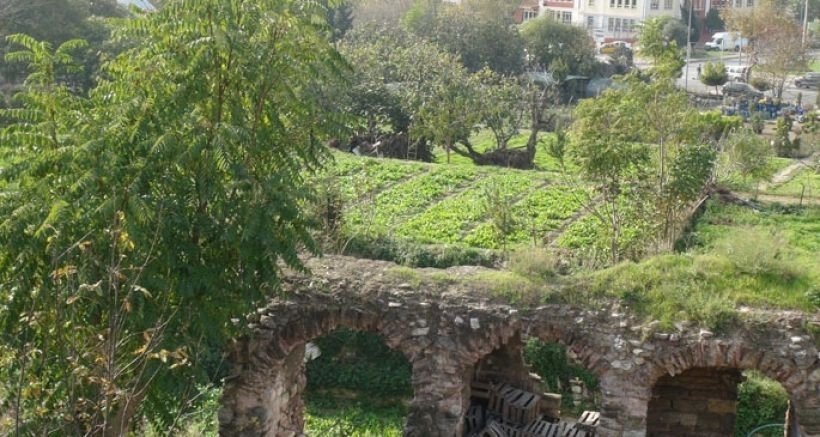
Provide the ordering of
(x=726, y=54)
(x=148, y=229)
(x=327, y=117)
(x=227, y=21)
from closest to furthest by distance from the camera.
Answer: (x=148, y=229) < (x=227, y=21) < (x=327, y=117) < (x=726, y=54)

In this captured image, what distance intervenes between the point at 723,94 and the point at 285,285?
3729 cm

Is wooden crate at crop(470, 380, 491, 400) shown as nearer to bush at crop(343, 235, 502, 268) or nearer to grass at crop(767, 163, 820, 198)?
bush at crop(343, 235, 502, 268)

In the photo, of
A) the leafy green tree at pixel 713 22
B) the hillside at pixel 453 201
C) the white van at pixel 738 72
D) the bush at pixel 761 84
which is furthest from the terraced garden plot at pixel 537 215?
the leafy green tree at pixel 713 22

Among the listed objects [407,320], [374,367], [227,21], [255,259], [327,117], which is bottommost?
[374,367]

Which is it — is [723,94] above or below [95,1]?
below

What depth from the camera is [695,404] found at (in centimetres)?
1346

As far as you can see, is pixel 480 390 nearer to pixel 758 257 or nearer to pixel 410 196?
pixel 758 257

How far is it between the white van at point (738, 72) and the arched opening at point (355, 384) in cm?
3660

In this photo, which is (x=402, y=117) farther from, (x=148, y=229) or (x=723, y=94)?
(x=148, y=229)

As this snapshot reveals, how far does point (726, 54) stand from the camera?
2367 inches

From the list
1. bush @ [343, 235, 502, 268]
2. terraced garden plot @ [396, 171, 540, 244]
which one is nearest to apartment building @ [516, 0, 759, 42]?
terraced garden plot @ [396, 171, 540, 244]

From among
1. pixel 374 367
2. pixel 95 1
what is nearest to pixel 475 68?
pixel 95 1

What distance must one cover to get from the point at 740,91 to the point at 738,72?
543 centimetres

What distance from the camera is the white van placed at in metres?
49.2
